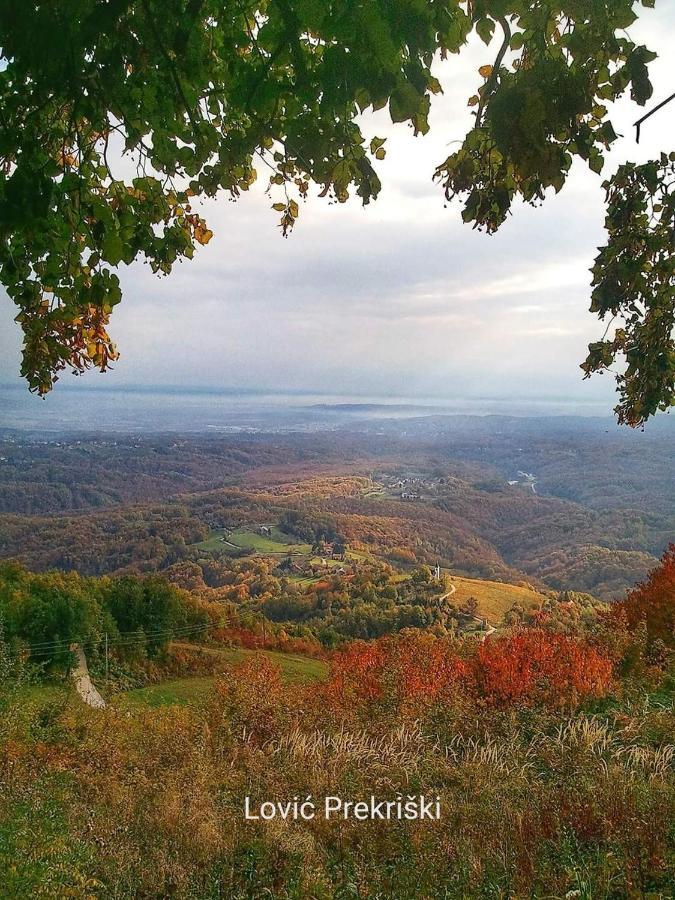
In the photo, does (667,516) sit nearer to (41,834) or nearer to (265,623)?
(265,623)

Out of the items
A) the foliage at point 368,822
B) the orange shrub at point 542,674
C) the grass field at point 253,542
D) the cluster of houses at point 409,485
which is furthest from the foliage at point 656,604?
the cluster of houses at point 409,485

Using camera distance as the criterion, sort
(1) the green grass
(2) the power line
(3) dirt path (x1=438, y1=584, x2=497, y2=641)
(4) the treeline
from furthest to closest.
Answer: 1. (3) dirt path (x1=438, y1=584, x2=497, y2=641)
2. (4) the treeline
3. (2) the power line
4. (1) the green grass

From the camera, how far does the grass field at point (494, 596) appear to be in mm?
48125

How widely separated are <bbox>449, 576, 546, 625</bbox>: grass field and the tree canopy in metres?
47.2

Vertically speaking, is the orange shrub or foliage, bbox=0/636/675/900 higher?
foliage, bbox=0/636/675/900

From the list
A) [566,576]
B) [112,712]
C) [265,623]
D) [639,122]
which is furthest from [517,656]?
[566,576]

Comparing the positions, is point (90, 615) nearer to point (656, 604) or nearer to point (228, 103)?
point (656, 604)

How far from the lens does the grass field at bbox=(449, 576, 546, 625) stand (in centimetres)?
4812

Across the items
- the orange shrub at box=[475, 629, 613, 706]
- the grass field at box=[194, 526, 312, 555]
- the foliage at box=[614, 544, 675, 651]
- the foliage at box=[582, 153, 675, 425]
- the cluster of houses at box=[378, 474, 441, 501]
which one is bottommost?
the grass field at box=[194, 526, 312, 555]

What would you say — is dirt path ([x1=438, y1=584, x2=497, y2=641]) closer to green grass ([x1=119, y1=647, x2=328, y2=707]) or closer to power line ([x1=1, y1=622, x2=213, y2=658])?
green grass ([x1=119, y1=647, x2=328, y2=707])

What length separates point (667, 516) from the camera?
74.9m

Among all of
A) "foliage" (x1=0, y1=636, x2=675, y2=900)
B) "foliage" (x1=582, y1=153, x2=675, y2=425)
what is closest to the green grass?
"foliage" (x1=0, y1=636, x2=675, y2=900)

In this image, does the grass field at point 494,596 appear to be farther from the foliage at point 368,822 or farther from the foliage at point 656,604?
the foliage at point 368,822

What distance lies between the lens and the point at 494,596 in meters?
52.8
